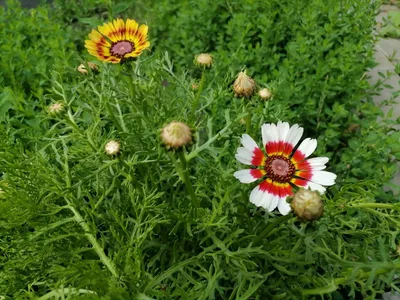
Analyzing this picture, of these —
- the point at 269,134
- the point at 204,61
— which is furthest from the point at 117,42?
the point at 269,134

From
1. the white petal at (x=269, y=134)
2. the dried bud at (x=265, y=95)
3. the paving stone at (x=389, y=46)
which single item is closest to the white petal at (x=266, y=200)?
the white petal at (x=269, y=134)

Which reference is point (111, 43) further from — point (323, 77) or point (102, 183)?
point (323, 77)

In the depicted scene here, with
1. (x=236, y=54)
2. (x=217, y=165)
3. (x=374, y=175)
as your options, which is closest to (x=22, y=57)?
(x=236, y=54)

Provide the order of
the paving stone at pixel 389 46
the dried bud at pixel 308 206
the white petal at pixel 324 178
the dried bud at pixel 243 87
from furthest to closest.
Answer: the paving stone at pixel 389 46 < the dried bud at pixel 243 87 < the white petal at pixel 324 178 < the dried bud at pixel 308 206

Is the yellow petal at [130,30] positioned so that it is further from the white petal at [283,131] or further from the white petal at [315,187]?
the white petal at [315,187]

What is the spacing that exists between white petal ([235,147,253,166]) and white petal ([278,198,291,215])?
0.10 meters

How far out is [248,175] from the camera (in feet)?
2.63

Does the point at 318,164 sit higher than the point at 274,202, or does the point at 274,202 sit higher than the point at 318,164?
the point at 318,164

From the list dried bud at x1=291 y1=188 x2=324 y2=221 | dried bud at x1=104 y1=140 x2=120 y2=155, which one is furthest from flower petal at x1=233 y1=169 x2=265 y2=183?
dried bud at x1=104 y1=140 x2=120 y2=155

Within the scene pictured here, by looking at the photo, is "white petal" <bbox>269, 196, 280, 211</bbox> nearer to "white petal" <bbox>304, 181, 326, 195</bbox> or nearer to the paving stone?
"white petal" <bbox>304, 181, 326, 195</bbox>

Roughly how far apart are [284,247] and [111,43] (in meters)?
0.59

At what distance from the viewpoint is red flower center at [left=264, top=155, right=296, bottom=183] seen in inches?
32.6

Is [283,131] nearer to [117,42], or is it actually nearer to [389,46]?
[117,42]

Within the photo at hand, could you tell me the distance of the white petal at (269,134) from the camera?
2.83 feet
